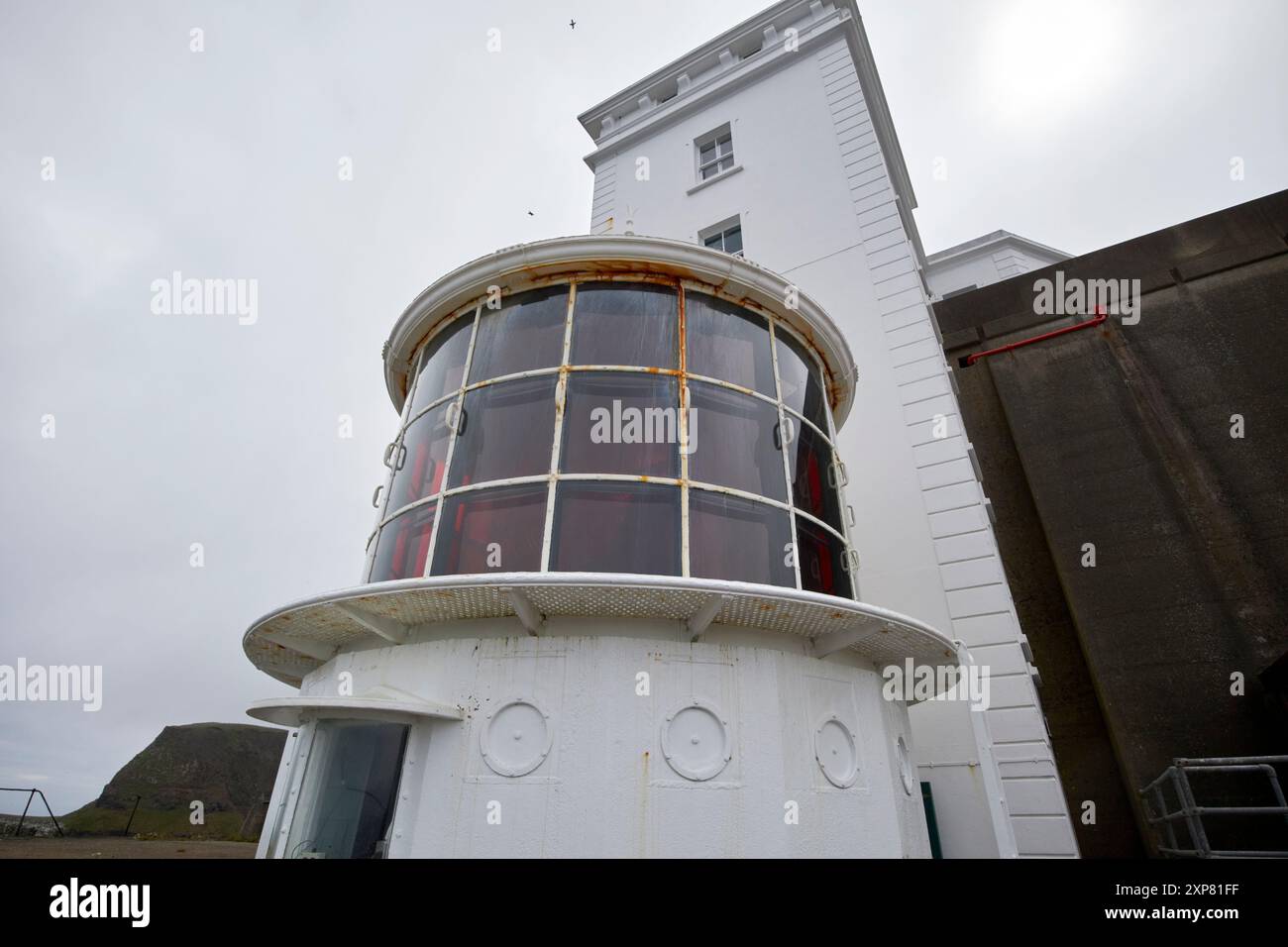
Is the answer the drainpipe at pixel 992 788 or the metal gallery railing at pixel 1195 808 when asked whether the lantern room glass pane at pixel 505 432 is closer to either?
the drainpipe at pixel 992 788

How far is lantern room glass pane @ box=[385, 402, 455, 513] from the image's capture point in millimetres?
5387

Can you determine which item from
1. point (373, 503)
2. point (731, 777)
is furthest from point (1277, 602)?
point (373, 503)

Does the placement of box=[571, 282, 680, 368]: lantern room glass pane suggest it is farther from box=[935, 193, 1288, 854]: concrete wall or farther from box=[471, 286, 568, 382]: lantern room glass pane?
box=[935, 193, 1288, 854]: concrete wall

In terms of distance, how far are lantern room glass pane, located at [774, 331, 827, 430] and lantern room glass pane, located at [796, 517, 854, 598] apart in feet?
3.85

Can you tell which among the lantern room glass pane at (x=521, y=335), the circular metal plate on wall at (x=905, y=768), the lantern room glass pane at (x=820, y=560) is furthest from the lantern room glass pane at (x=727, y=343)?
the circular metal plate on wall at (x=905, y=768)

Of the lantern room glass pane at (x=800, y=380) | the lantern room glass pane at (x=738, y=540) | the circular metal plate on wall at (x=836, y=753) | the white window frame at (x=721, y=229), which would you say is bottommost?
the circular metal plate on wall at (x=836, y=753)

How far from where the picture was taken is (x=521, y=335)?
552 centimetres

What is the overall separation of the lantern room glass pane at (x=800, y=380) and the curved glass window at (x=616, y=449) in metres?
0.03

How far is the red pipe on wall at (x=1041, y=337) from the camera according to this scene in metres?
10.0

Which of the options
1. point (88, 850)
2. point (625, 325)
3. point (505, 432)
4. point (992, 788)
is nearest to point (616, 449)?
point (505, 432)

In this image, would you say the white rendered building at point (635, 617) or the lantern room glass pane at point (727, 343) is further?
the lantern room glass pane at point (727, 343)

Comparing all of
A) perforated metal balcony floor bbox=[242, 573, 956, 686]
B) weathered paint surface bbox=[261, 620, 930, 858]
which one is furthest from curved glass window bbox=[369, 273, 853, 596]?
weathered paint surface bbox=[261, 620, 930, 858]

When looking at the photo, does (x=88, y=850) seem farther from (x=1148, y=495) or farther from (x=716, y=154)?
(x=716, y=154)
